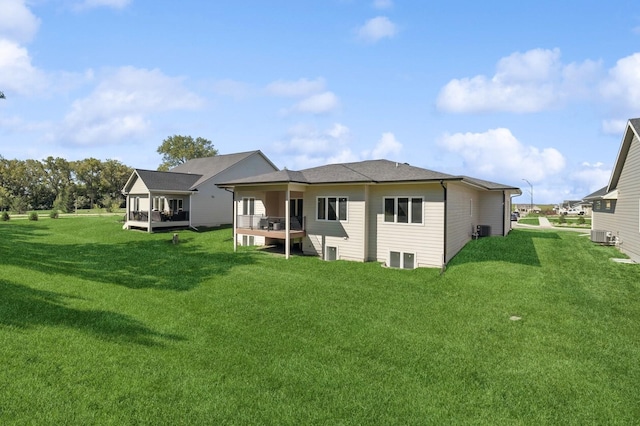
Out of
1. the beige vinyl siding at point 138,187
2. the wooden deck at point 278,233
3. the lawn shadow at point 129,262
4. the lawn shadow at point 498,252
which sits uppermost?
the beige vinyl siding at point 138,187

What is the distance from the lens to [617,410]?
5262mm

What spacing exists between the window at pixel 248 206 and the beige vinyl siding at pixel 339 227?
509 cm

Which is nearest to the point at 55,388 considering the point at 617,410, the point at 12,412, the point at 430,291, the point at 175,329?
the point at 12,412

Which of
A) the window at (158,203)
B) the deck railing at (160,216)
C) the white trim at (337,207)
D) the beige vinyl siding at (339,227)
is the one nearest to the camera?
the beige vinyl siding at (339,227)

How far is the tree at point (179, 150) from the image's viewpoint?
205 feet

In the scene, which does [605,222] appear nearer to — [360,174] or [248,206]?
[360,174]

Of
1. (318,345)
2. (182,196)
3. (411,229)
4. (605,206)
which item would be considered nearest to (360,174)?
(411,229)

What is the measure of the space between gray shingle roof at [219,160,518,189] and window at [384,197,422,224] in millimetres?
1046

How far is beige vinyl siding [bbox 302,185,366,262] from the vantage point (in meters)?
16.5

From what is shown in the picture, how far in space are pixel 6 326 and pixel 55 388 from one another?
3162 mm

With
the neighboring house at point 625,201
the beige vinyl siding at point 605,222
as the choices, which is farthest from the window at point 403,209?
the beige vinyl siding at point 605,222

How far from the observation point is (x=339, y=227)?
56.2 ft

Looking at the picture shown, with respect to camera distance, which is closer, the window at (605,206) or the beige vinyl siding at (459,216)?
the beige vinyl siding at (459,216)

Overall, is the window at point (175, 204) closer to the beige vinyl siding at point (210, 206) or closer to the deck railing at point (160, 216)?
the deck railing at point (160, 216)
